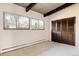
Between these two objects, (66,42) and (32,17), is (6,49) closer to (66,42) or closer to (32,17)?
(32,17)

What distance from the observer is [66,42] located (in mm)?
6605

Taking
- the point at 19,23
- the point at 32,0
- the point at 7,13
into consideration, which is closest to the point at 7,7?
the point at 7,13

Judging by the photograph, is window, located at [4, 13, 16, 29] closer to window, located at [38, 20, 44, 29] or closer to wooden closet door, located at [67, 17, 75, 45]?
window, located at [38, 20, 44, 29]

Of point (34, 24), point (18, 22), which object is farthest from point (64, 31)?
point (18, 22)

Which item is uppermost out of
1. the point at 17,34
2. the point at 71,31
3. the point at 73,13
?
the point at 73,13

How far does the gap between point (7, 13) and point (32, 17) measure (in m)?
2.05

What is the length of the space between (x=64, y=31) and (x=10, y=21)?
12.9 ft

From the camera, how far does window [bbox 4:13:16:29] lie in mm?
4637

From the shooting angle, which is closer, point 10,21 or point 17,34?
point 10,21

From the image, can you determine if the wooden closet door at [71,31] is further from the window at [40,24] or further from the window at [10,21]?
the window at [10,21]

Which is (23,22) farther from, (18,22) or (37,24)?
(37,24)

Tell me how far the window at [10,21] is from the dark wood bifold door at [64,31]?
3.61 metres

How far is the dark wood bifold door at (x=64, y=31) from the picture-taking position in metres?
6.14

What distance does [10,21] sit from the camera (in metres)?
4.88
